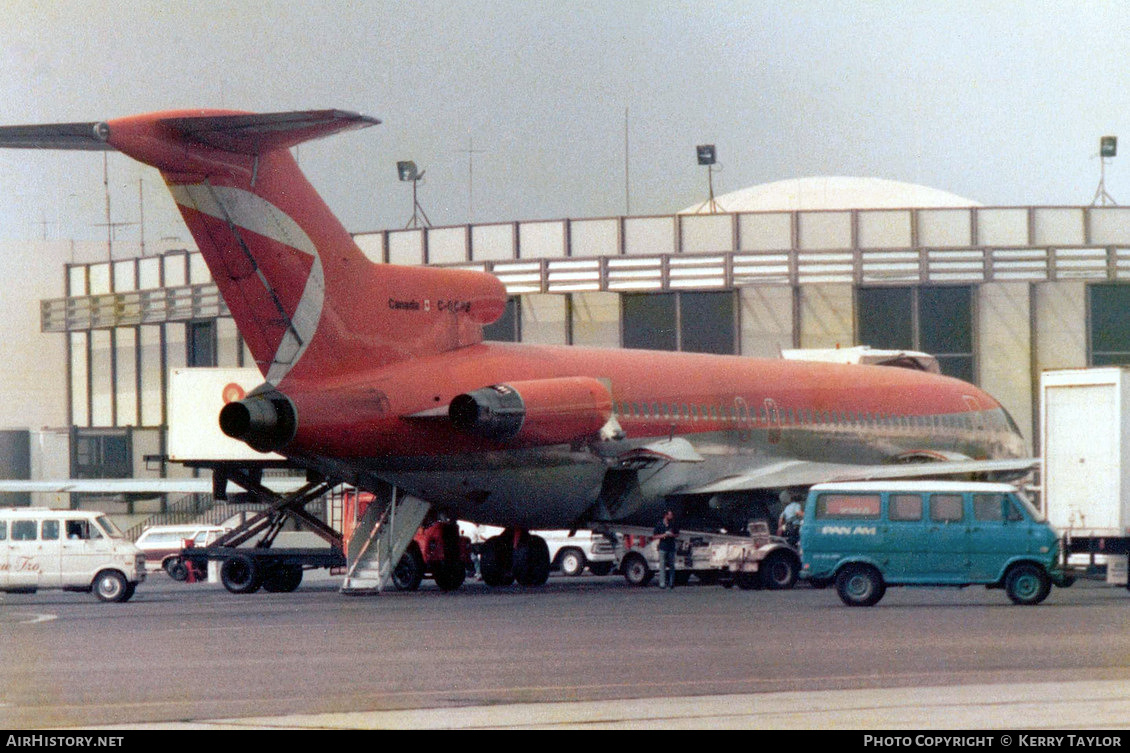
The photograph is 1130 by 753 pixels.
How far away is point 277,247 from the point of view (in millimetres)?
28906

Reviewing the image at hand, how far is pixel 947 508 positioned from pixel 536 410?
7.64 meters

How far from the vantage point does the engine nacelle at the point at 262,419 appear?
28.3 m

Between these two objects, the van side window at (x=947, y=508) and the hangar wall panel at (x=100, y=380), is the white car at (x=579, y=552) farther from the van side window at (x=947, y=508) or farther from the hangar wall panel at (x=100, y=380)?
the hangar wall panel at (x=100, y=380)

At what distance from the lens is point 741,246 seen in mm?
61531

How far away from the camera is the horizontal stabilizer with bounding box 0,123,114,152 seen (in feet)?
86.2


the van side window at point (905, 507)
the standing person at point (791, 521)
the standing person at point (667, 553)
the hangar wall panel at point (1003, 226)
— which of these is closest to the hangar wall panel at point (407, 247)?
the hangar wall panel at point (1003, 226)

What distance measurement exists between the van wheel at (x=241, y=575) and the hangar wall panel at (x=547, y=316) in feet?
92.0

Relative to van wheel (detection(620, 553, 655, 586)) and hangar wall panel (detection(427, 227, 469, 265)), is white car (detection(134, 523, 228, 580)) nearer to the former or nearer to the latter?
hangar wall panel (detection(427, 227, 469, 265))

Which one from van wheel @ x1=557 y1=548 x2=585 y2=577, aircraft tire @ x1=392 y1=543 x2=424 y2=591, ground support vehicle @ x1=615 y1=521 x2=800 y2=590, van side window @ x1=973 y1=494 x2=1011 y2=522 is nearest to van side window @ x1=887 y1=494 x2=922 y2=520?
van side window @ x1=973 y1=494 x2=1011 y2=522

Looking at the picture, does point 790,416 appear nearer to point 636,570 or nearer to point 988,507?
point 636,570

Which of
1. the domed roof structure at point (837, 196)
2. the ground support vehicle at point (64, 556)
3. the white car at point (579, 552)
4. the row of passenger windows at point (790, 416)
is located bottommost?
the white car at point (579, 552)

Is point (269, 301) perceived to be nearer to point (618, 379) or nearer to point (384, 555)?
point (384, 555)

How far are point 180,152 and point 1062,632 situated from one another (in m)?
15.2
